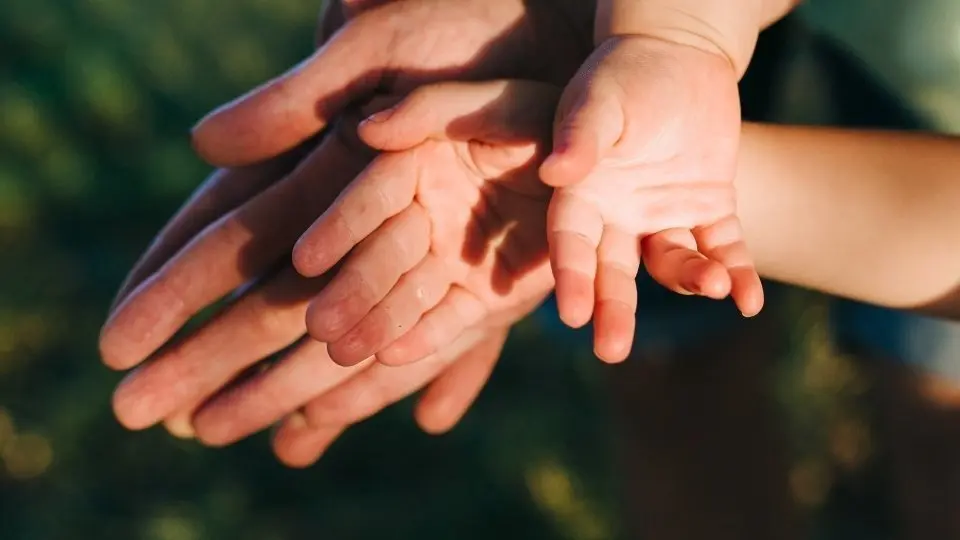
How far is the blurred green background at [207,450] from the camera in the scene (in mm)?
943

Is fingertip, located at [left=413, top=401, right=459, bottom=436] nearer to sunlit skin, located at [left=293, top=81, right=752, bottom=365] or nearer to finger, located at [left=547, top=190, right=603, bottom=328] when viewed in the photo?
sunlit skin, located at [left=293, top=81, right=752, bottom=365]

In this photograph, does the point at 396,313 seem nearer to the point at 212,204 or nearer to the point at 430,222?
the point at 430,222

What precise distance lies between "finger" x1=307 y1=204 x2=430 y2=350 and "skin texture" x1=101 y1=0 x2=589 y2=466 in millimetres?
97

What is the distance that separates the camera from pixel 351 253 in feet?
1.65

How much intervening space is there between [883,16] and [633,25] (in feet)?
0.72

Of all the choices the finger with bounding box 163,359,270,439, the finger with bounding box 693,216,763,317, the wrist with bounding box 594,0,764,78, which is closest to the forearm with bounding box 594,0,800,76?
the wrist with bounding box 594,0,764,78

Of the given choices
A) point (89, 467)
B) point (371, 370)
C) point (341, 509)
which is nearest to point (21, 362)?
point (89, 467)

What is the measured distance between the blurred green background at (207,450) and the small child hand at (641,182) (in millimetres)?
313

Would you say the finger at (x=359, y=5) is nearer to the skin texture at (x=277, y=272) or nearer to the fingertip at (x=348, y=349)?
the skin texture at (x=277, y=272)

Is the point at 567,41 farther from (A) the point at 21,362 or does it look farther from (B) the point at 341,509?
(A) the point at 21,362

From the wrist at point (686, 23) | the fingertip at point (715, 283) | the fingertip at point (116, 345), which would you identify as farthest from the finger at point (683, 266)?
the fingertip at point (116, 345)

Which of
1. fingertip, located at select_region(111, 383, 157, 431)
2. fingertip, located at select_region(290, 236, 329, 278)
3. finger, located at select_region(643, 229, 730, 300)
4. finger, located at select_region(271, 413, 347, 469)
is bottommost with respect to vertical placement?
finger, located at select_region(271, 413, 347, 469)

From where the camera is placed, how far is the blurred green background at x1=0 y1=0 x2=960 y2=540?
0.94 m

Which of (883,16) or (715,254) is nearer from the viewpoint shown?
(715,254)
